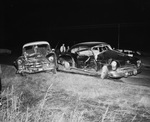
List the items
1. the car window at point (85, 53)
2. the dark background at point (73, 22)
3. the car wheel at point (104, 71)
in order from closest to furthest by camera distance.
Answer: the car wheel at point (104, 71), the car window at point (85, 53), the dark background at point (73, 22)

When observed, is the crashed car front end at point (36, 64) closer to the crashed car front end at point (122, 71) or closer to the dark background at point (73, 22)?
the crashed car front end at point (122, 71)

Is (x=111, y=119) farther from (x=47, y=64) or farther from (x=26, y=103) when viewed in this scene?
(x=47, y=64)

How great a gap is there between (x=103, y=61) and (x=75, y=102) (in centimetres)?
230

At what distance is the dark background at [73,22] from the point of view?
16938 mm

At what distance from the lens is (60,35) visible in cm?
2152

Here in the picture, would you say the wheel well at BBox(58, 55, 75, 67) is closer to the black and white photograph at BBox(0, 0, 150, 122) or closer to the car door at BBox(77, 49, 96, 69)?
the black and white photograph at BBox(0, 0, 150, 122)

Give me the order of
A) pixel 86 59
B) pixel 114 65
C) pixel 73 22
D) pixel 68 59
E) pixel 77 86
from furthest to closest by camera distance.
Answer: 1. pixel 73 22
2. pixel 68 59
3. pixel 86 59
4. pixel 114 65
5. pixel 77 86

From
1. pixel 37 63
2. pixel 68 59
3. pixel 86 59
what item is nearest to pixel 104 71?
pixel 86 59

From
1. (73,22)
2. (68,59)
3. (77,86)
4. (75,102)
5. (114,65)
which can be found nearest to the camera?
(75,102)

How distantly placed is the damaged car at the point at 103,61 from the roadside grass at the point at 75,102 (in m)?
0.41

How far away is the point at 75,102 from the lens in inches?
189

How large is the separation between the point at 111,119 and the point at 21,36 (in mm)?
24598

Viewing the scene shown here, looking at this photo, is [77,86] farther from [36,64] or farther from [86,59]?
[36,64]

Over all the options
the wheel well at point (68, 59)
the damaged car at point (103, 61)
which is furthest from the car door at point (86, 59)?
the wheel well at point (68, 59)
